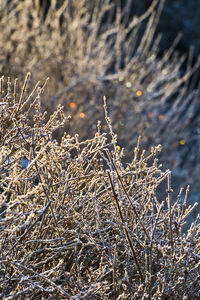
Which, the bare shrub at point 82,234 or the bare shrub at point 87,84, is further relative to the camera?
the bare shrub at point 87,84

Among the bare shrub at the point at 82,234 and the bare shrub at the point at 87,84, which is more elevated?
the bare shrub at the point at 87,84

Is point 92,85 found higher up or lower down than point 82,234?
higher up

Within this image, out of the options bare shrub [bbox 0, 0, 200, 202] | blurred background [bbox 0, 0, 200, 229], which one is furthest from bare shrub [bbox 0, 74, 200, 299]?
bare shrub [bbox 0, 0, 200, 202]

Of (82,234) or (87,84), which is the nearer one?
(82,234)

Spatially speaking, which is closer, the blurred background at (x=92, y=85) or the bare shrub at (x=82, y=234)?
the bare shrub at (x=82, y=234)

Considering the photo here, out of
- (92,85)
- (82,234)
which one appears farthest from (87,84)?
(82,234)

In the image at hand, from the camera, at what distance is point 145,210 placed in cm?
215

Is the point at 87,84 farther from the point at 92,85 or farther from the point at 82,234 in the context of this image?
the point at 82,234

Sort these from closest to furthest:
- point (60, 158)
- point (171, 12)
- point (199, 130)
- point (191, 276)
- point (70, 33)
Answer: point (191, 276) → point (60, 158) → point (70, 33) → point (199, 130) → point (171, 12)

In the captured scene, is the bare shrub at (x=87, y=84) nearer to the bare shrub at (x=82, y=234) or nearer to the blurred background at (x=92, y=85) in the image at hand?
the blurred background at (x=92, y=85)

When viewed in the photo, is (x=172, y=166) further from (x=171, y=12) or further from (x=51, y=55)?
(x=171, y=12)

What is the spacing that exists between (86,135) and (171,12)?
6523mm

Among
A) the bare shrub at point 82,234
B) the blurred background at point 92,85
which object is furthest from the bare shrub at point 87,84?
the bare shrub at point 82,234

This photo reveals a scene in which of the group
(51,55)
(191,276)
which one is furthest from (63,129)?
(191,276)
